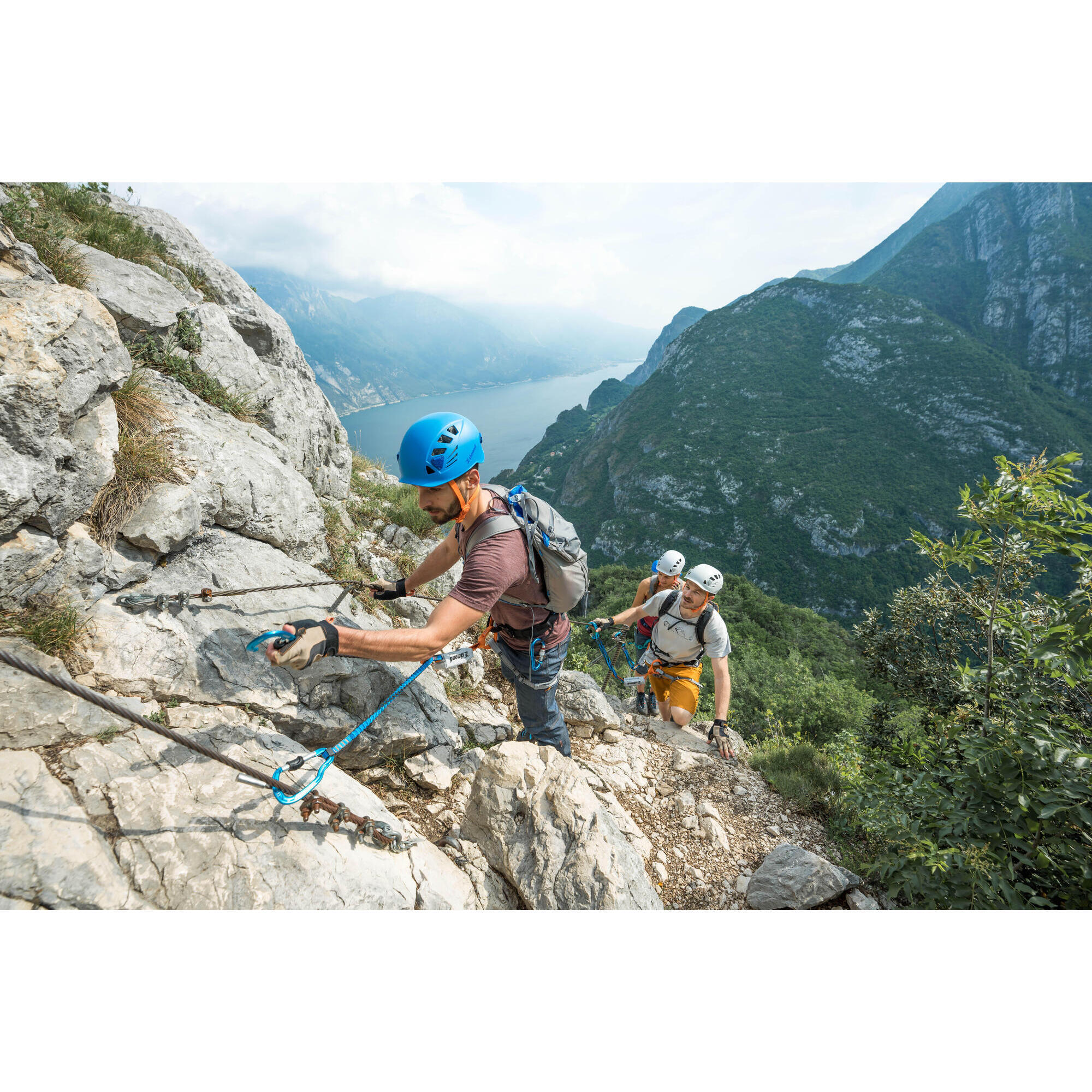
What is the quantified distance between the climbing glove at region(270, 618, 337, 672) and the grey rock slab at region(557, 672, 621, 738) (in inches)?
130

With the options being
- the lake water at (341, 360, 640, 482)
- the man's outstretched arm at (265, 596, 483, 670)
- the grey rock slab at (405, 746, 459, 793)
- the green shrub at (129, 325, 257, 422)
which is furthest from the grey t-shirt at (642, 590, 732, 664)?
the lake water at (341, 360, 640, 482)

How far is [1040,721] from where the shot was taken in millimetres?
2619

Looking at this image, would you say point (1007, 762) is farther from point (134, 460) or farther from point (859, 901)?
point (134, 460)

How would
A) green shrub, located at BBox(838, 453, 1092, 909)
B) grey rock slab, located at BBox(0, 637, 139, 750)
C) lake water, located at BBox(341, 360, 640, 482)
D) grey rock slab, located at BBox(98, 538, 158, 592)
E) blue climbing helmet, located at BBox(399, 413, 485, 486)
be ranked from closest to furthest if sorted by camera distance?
green shrub, located at BBox(838, 453, 1092, 909) → grey rock slab, located at BBox(0, 637, 139, 750) → blue climbing helmet, located at BBox(399, 413, 485, 486) → grey rock slab, located at BBox(98, 538, 158, 592) → lake water, located at BBox(341, 360, 640, 482)

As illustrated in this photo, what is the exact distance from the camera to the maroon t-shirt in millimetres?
2822

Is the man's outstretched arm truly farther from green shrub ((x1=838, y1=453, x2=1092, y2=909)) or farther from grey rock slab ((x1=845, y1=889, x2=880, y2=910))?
grey rock slab ((x1=845, y1=889, x2=880, y2=910))

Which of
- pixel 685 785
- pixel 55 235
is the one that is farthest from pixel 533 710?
pixel 55 235

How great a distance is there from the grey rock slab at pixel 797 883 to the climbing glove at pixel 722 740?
4.84 feet

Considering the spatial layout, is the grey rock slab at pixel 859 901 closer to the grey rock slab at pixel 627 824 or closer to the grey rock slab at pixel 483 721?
the grey rock slab at pixel 627 824

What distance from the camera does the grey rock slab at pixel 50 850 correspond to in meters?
2.14

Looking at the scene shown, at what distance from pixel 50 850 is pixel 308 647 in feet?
4.53

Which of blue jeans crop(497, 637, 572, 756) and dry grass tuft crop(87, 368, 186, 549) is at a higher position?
dry grass tuft crop(87, 368, 186, 549)

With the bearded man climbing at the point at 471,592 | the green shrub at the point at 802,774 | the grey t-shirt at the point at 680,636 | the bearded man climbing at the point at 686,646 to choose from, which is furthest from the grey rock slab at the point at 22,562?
the green shrub at the point at 802,774

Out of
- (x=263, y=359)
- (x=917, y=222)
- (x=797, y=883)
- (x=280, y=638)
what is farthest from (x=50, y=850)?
(x=917, y=222)
